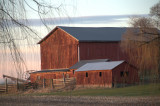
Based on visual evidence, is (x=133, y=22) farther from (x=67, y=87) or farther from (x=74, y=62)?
(x=74, y=62)

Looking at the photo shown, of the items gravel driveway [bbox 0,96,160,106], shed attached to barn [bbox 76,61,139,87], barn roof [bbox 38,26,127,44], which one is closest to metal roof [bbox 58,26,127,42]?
barn roof [bbox 38,26,127,44]

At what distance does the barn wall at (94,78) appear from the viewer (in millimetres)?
40656

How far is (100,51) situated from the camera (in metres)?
49.9

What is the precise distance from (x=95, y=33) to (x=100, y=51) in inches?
186

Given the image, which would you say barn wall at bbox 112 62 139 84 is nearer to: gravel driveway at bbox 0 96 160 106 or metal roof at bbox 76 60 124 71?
metal roof at bbox 76 60 124 71

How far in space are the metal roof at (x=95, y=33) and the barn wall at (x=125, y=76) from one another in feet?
30.8

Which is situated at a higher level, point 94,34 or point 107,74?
point 94,34

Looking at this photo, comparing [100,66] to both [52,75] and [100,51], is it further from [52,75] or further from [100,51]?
[52,75]

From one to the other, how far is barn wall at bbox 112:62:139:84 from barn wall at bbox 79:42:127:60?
318 inches

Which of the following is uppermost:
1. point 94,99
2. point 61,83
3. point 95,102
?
point 95,102

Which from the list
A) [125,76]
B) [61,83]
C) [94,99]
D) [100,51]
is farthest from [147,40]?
[100,51]

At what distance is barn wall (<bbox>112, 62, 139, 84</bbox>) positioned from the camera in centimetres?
4071

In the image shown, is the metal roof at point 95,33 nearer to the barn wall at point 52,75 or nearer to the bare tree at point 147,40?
the barn wall at point 52,75

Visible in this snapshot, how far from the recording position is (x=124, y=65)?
41.8 meters
